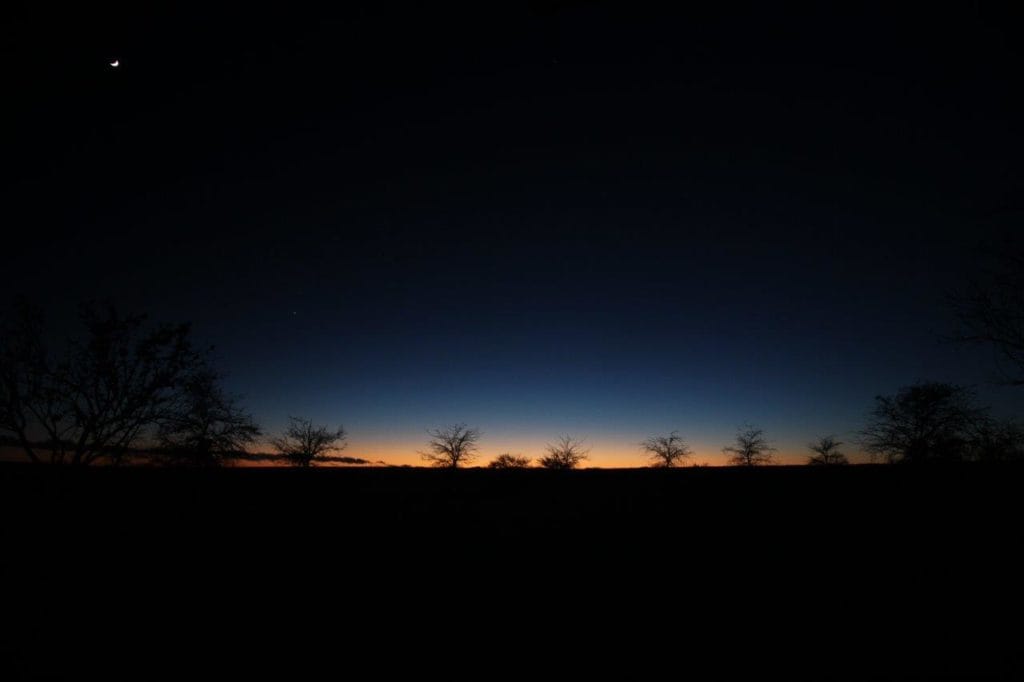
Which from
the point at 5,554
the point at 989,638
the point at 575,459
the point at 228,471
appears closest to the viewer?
the point at 989,638

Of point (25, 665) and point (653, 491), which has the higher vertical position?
point (653, 491)

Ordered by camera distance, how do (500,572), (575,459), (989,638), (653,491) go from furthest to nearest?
1. (575,459)
2. (653,491)
3. (500,572)
4. (989,638)

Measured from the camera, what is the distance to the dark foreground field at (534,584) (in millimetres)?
2766

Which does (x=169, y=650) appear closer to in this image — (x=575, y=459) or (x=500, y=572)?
(x=500, y=572)

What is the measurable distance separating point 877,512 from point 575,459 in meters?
49.5

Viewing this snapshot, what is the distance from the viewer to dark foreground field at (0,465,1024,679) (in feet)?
9.07

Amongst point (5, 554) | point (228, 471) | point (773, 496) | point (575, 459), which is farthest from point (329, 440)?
point (773, 496)

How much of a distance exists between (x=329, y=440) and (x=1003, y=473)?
44.3 m

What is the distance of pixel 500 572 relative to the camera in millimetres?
4070

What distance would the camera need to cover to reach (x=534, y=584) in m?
3.79

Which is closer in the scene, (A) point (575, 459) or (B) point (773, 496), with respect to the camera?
(B) point (773, 496)

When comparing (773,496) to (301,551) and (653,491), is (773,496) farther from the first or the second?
(301,551)

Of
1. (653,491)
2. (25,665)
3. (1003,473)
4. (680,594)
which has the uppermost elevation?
(1003,473)

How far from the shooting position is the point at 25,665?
2908mm
